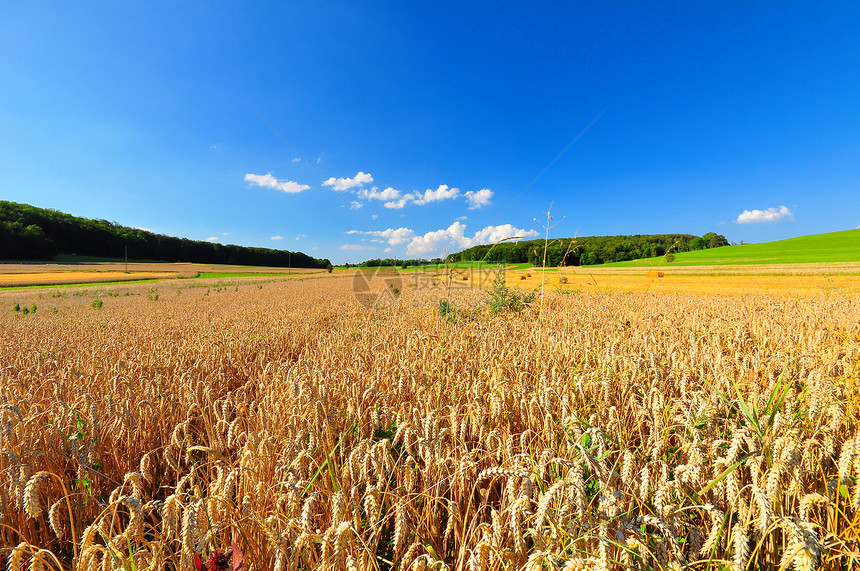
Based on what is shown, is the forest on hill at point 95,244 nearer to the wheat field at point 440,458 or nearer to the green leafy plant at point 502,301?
the wheat field at point 440,458

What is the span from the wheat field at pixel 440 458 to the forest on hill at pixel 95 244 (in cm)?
8265

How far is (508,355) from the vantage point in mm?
3820

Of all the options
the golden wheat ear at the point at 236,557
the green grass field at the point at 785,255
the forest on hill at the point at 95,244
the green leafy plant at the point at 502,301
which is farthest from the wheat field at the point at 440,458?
the forest on hill at the point at 95,244

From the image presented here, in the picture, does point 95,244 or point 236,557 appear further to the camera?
point 95,244

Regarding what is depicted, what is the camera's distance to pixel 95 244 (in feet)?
229

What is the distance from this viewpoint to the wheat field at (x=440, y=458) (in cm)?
125

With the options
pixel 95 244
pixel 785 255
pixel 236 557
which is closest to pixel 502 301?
pixel 236 557

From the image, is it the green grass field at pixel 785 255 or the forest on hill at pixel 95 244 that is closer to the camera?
the green grass field at pixel 785 255

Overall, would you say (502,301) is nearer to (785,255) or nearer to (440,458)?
(440,458)

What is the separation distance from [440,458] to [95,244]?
327ft

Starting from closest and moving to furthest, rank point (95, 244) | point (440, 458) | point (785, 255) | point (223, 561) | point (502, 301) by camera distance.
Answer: point (223, 561) → point (440, 458) → point (502, 301) → point (785, 255) → point (95, 244)

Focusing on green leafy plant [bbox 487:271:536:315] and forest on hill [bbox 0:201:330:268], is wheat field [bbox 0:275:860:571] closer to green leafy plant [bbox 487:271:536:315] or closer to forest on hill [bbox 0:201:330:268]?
green leafy plant [bbox 487:271:536:315]

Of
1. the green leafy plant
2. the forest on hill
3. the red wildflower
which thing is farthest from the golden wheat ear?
the forest on hill

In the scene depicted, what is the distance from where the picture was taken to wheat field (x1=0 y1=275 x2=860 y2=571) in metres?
1.25
